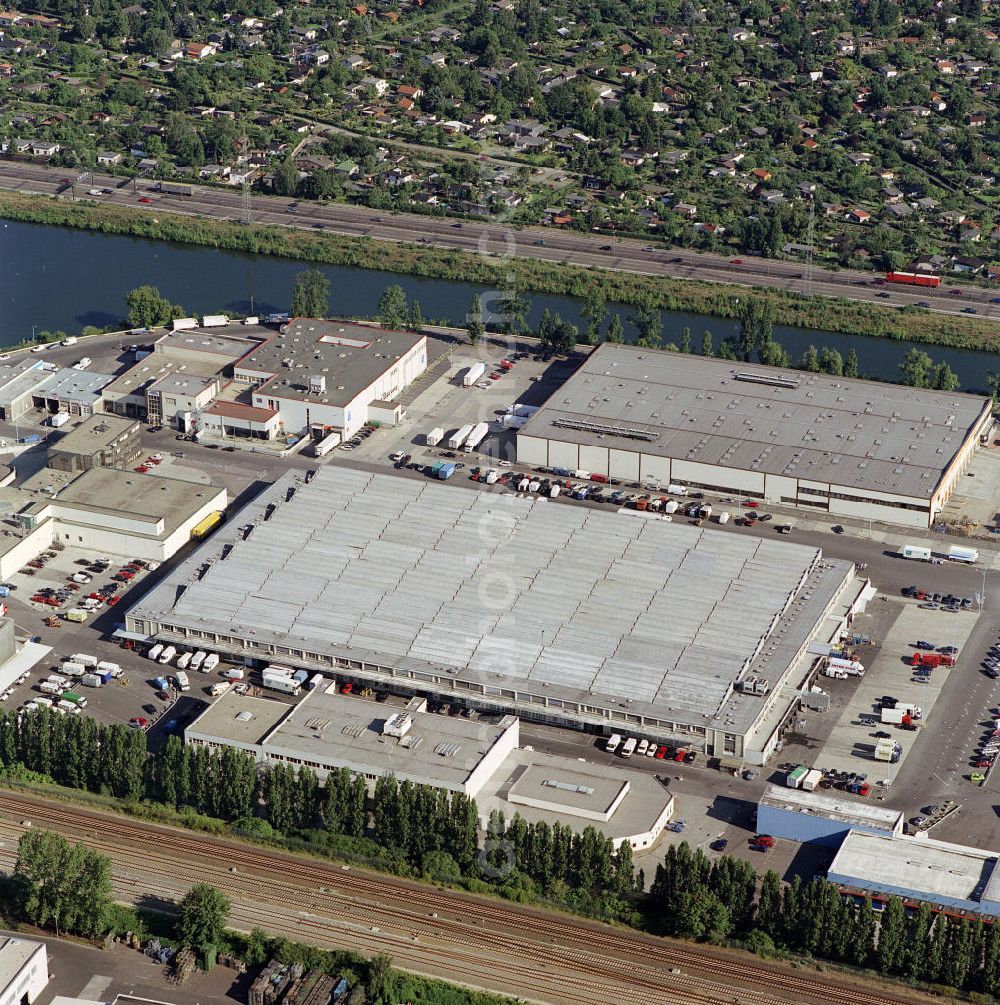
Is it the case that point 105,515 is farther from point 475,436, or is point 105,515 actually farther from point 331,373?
point 475,436

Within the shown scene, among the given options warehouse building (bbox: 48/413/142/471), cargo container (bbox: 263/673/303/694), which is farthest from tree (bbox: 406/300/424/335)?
cargo container (bbox: 263/673/303/694)

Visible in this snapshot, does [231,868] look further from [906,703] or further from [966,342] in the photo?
[966,342]

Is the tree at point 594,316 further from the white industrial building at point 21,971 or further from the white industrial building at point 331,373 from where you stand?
the white industrial building at point 21,971

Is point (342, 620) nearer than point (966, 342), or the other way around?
Answer: point (342, 620)

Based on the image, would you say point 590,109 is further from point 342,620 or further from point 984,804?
point 984,804

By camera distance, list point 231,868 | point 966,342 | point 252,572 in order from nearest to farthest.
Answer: point 231,868 → point 252,572 → point 966,342

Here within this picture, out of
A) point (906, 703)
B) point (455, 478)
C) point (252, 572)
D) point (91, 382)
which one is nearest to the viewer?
point (906, 703)

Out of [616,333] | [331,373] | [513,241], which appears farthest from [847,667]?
[513,241]

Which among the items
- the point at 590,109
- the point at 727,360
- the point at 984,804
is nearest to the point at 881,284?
the point at 727,360
